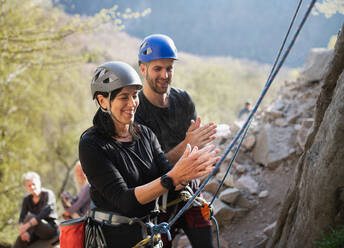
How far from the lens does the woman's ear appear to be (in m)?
2.33

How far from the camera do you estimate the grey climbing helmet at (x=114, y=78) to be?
7.45 feet

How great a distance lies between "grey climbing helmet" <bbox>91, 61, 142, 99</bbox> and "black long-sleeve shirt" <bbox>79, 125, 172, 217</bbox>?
1.10ft

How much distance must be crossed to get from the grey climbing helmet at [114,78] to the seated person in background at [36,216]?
12.4ft

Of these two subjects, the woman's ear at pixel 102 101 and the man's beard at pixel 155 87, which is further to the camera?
the man's beard at pixel 155 87

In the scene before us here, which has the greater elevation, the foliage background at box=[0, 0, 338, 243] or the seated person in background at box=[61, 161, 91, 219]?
the foliage background at box=[0, 0, 338, 243]

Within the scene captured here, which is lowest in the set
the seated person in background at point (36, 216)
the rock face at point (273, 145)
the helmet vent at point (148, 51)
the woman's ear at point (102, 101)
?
the seated person in background at point (36, 216)

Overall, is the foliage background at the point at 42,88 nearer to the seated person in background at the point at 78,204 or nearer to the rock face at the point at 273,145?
the seated person in background at the point at 78,204

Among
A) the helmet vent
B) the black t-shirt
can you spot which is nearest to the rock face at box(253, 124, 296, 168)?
the black t-shirt

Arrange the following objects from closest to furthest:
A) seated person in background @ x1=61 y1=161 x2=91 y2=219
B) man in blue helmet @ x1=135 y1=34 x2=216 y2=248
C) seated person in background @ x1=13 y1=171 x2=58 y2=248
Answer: man in blue helmet @ x1=135 y1=34 x2=216 y2=248, seated person in background @ x1=61 y1=161 x2=91 y2=219, seated person in background @ x1=13 y1=171 x2=58 y2=248

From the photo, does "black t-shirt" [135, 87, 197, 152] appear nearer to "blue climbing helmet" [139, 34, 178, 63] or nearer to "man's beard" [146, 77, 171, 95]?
"man's beard" [146, 77, 171, 95]

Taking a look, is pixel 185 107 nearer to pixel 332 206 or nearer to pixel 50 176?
pixel 332 206

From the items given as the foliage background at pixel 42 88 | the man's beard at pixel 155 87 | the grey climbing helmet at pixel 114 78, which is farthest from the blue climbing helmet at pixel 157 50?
the foliage background at pixel 42 88

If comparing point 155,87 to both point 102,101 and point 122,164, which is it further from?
point 122,164

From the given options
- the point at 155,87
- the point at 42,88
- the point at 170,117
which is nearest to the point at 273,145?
the point at 170,117
